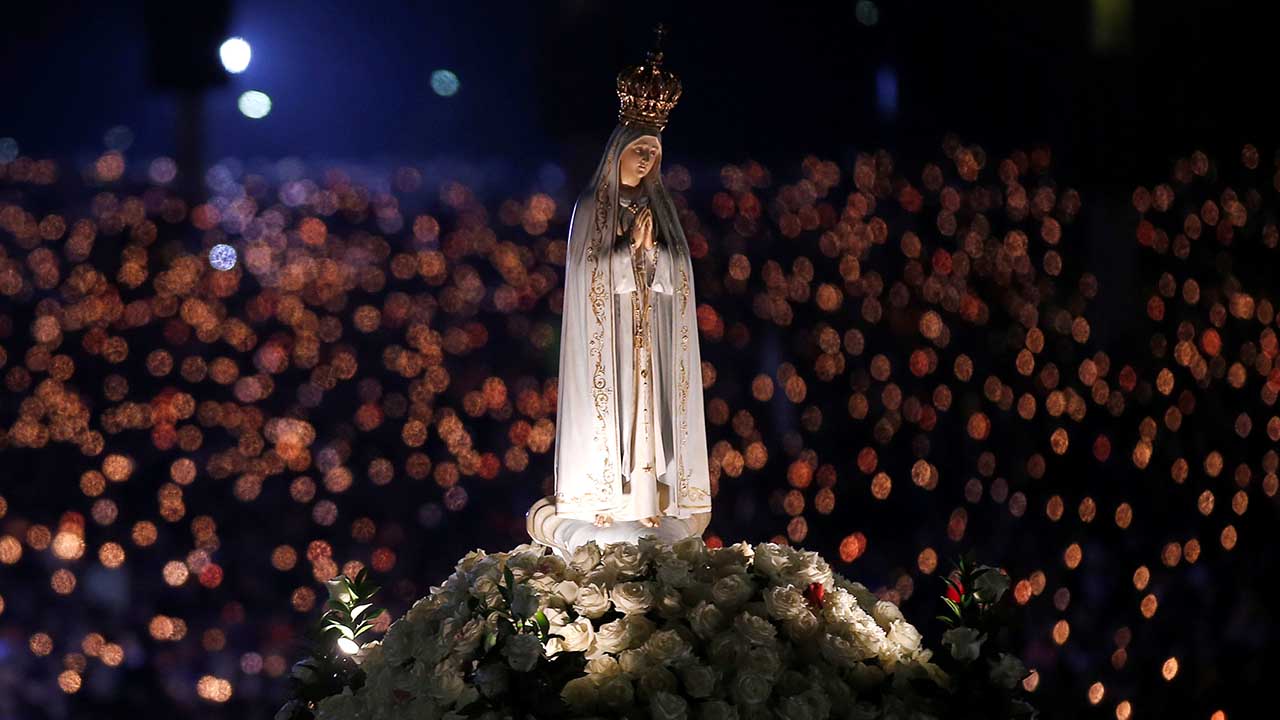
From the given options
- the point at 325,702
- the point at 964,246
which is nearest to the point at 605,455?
the point at 325,702

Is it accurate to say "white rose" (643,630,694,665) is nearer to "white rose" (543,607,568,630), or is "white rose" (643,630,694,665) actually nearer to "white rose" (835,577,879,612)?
"white rose" (543,607,568,630)

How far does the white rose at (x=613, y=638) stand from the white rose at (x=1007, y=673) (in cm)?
49

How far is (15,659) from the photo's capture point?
3674mm

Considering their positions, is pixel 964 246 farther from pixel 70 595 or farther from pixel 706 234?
pixel 70 595

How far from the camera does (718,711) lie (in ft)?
5.50

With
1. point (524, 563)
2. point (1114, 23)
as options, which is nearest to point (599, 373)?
point (524, 563)

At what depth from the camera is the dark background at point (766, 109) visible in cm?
375

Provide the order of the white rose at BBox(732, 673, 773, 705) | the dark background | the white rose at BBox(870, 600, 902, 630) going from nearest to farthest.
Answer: the white rose at BBox(732, 673, 773, 705) < the white rose at BBox(870, 600, 902, 630) < the dark background

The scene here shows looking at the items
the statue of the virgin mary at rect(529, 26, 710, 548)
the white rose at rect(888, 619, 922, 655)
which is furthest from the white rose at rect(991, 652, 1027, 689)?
the statue of the virgin mary at rect(529, 26, 710, 548)

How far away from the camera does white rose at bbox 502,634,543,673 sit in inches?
62.4

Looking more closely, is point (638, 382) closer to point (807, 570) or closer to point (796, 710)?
point (807, 570)

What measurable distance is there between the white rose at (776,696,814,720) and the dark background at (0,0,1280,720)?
2.44 meters

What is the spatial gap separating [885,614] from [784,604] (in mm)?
277

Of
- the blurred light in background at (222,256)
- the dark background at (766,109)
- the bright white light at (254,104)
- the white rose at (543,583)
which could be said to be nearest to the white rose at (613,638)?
the white rose at (543,583)
